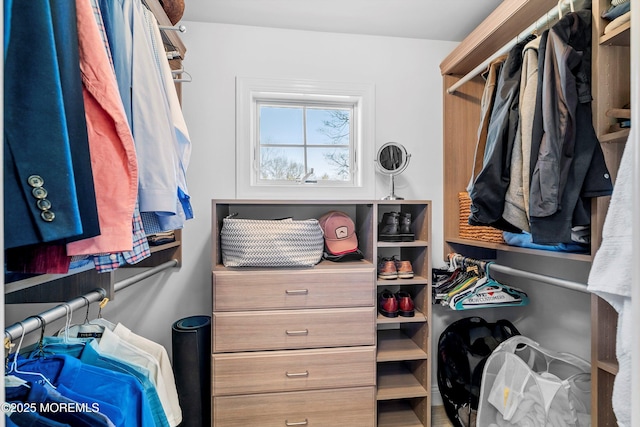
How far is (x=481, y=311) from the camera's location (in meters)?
2.20

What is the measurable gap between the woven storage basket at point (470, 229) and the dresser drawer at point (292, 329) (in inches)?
26.7

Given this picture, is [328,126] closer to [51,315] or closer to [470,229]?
[470,229]

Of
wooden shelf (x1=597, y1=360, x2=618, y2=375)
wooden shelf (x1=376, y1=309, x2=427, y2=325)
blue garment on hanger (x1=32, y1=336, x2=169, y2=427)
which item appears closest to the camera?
blue garment on hanger (x1=32, y1=336, x2=169, y2=427)

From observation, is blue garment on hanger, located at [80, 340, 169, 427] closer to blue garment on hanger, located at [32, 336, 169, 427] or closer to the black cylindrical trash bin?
blue garment on hanger, located at [32, 336, 169, 427]

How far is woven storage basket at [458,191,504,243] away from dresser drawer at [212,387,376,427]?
3.06ft

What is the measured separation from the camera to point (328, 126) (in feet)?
7.18

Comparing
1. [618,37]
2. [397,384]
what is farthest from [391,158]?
[397,384]

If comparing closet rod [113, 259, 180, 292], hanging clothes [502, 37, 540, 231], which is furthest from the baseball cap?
closet rod [113, 259, 180, 292]

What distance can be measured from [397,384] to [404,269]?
59 cm

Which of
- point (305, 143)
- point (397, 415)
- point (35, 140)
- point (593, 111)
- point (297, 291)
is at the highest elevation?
point (305, 143)

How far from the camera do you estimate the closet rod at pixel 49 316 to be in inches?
31.0

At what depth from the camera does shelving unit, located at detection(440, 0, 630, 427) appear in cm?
116

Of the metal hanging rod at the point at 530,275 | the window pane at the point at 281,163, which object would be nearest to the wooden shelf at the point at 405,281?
the metal hanging rod at the point at 530,275

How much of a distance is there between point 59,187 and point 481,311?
2279 mm
